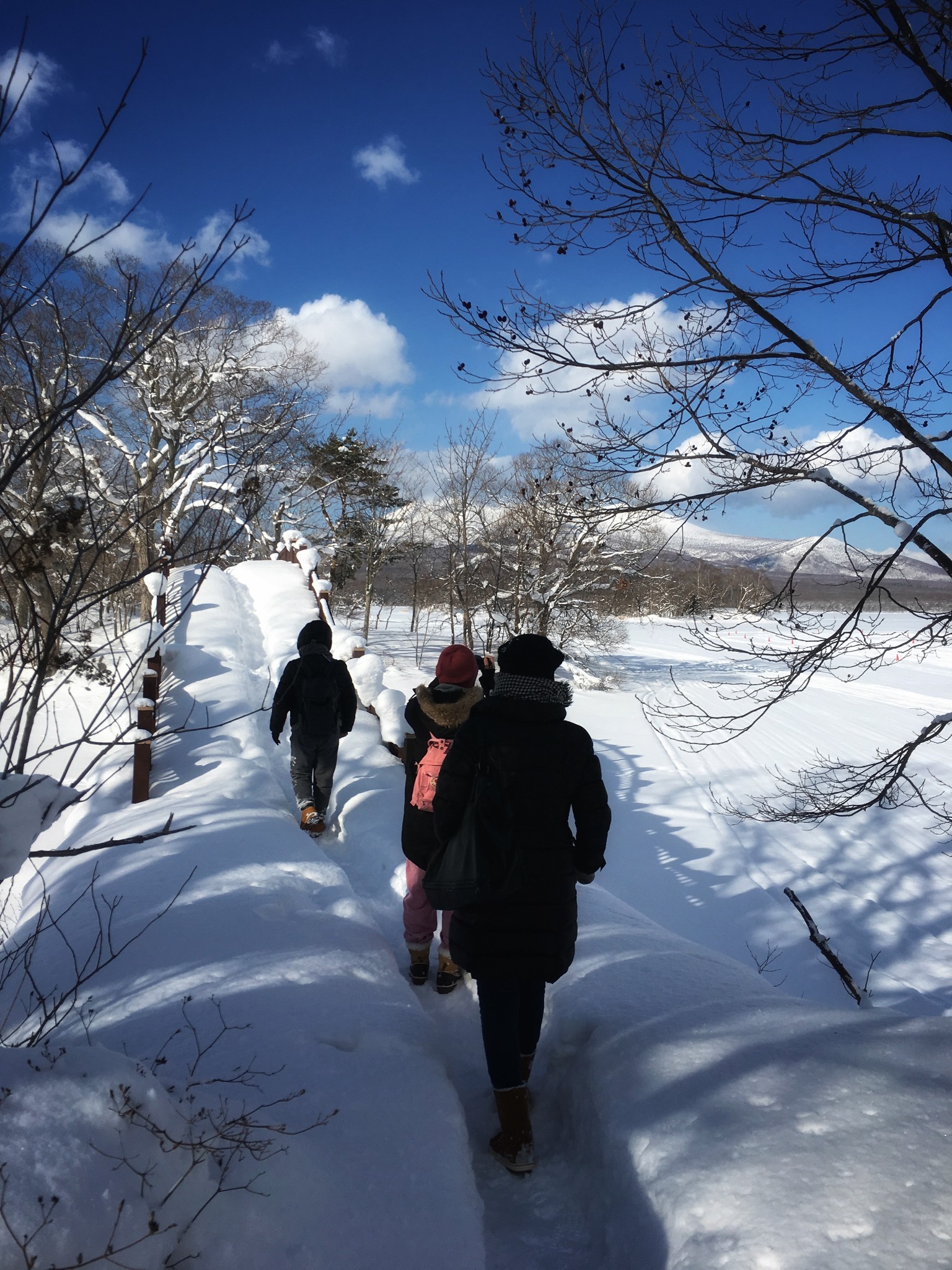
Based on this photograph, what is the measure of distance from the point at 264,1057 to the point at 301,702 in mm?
3103

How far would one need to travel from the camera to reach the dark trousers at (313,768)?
17.2 ft

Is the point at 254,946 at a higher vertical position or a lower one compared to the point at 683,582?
lower

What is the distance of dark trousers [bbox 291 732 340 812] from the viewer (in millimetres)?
5234

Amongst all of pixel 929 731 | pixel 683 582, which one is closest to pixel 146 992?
pixel 929 731

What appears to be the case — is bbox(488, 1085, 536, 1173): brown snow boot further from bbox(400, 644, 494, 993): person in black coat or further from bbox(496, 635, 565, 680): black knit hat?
bbox(496, 635, 565, 680): black knit hat

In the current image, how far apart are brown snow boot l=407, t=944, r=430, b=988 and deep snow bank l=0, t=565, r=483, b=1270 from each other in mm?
145

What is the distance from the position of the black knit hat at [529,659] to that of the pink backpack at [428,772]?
88 cm

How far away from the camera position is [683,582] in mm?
45719

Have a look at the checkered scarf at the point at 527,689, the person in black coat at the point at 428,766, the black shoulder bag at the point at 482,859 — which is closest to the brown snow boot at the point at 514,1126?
the black shoulder bag at the point at 482,859

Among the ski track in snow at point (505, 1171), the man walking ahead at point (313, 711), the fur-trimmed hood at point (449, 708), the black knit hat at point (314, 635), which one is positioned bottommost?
the ski track in snow at point (505, 1171)

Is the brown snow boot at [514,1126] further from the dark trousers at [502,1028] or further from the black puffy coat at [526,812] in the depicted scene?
the black puffy coat at [526,812]

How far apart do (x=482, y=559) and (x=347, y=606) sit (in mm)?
15190

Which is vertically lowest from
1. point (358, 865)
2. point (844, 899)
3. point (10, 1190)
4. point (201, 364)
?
point (844, 899)

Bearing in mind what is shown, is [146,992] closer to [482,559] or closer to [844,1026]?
[844,1026]
